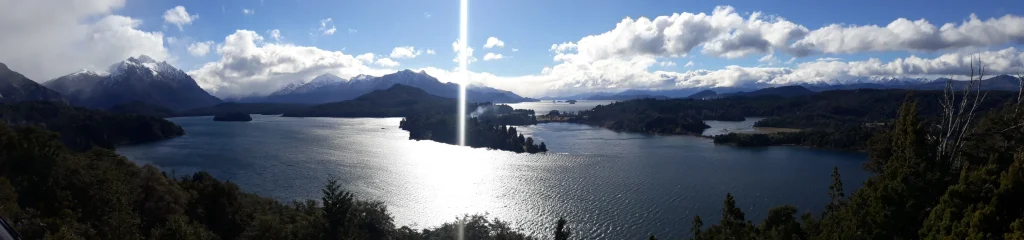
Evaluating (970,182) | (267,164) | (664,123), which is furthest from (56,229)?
(664,123)

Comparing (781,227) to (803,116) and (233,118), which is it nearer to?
(803,116)

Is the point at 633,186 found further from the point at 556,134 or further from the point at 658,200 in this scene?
the point at 556,134

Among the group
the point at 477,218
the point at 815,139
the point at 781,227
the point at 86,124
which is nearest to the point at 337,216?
the point at 477,218

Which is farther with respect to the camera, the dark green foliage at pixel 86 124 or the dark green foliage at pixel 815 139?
the dark green foliage at pixel 86 124

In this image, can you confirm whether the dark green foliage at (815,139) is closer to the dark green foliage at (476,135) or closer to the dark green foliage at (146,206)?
the dark green foliage at (476,135)

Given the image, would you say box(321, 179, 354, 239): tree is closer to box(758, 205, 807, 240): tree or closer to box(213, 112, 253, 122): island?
box(758, 205, 807, 240): tree

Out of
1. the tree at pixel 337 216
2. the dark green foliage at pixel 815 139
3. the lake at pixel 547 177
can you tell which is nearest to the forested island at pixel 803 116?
the dark green foliage at pixel 815 139
